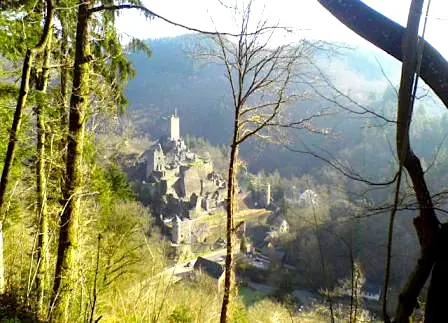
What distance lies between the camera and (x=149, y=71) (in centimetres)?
5762

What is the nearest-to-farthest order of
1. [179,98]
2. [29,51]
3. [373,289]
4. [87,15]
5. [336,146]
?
[29,51] → [87,15] → [373,289] → [336,146] → [179,98]

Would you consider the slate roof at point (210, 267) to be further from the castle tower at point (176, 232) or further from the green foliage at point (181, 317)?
the green foliage at point (181, 317)

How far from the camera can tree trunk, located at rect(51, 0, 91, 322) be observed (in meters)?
2.91

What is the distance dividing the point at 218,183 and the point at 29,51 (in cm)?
2898

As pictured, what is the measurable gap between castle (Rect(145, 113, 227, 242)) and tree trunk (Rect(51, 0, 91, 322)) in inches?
809

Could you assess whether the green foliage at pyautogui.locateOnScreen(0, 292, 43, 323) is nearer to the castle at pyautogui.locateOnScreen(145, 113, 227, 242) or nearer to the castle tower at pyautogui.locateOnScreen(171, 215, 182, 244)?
the castle tower at pyautogui.locateOnScreen(171, 215, 182, 244)

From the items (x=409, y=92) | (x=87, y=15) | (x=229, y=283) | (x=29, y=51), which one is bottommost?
(x=229, y=283)

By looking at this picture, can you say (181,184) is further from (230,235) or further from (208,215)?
(230,235)

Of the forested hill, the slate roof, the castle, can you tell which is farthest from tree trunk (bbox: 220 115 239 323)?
the forested hill

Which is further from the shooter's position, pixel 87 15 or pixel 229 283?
pixel 229 283

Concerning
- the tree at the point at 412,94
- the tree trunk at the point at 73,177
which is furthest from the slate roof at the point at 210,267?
the tree at the point at 412,94

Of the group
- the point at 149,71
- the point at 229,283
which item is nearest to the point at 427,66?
the point at 229,283

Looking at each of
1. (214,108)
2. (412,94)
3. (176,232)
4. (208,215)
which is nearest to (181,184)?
(208,215)

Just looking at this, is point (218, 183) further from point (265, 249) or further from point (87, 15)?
point (87, 15)
